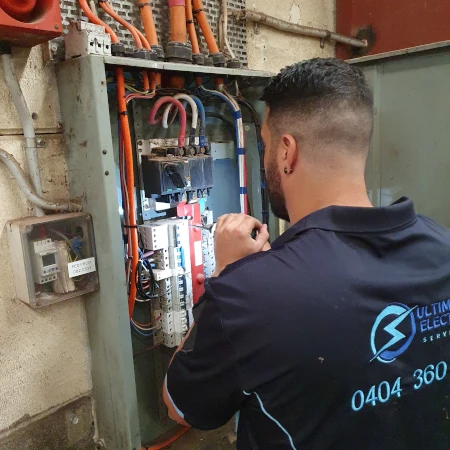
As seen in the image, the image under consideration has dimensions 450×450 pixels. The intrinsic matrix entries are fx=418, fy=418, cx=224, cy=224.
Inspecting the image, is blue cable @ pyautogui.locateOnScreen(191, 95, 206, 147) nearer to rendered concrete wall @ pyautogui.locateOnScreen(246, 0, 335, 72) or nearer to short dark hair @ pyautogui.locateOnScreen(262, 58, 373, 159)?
rendered concrete wall @ pyautogui.locateOnScreen(246, 0, 335, 72)

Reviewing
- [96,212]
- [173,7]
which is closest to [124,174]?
[96,212]

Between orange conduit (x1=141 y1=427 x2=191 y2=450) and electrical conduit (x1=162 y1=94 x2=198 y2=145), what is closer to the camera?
electrical conduit (x1=162 y1=94 x2=198 y2=145)

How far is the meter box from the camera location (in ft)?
3.68

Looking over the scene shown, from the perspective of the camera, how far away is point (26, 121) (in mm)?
1134

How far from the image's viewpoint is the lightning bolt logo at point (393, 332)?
2.22 feet

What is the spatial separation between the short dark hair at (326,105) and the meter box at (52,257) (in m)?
0.65

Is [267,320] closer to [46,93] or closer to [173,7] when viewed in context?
[46,93]

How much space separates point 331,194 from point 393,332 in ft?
0.94

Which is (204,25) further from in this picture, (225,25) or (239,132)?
(239,132)

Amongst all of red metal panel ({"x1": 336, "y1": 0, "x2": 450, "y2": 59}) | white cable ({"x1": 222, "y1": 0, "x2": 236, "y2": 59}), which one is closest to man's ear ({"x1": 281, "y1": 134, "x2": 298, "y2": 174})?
white cable ({"x1": 222, "y1": 0, "x2": 236, "y2": 59})

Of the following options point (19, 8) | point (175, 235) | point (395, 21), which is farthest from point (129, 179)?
point (395, 21)

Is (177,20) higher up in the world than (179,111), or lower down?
higher up

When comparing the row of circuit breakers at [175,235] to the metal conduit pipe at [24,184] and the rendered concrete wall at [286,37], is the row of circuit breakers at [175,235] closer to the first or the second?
the metal conduit pipe at [24,184]

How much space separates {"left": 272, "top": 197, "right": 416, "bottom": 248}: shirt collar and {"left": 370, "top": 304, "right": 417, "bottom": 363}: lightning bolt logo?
14 centimetres
